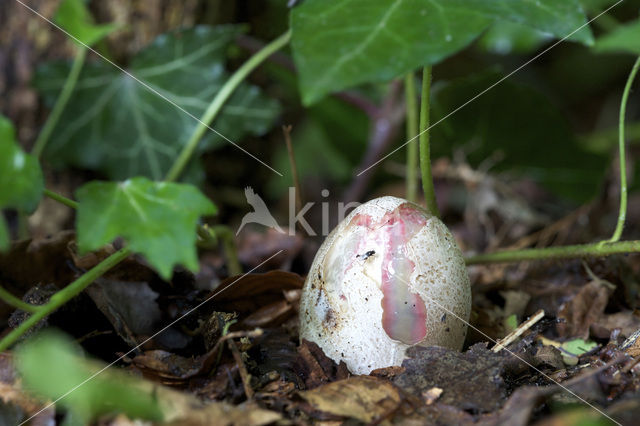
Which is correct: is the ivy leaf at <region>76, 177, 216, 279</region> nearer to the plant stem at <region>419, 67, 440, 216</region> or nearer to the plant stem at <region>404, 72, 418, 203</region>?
the plant stem at <region>419, 67, 440, 216</region>

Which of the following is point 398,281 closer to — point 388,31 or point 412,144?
point 388,31

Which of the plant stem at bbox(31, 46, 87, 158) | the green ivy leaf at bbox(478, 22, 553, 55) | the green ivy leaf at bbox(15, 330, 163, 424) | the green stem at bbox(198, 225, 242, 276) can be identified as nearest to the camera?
the green ivy leaf at bbox(15, 330, 163, 424)

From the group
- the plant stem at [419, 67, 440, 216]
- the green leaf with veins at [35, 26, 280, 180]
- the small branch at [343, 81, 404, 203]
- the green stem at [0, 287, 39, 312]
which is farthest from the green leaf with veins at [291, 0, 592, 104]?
the small branch at [343, 81, 404, 203]

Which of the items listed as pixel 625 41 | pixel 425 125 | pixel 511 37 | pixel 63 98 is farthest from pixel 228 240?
pixel 511 37

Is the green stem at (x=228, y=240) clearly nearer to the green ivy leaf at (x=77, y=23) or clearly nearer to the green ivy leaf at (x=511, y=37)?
the green ivy leaf at (x=77, y=23)

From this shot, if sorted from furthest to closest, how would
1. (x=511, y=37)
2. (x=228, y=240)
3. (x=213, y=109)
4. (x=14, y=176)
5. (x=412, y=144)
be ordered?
(x=511, y=37)
(x=213, y=109)
(x=412, y=144)
(x=228, y=240)
(x=14, y=176)

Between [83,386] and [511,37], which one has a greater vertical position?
[511,37]

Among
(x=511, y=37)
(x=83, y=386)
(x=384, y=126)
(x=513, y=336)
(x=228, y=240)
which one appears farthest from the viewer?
(x=511, y=37)
